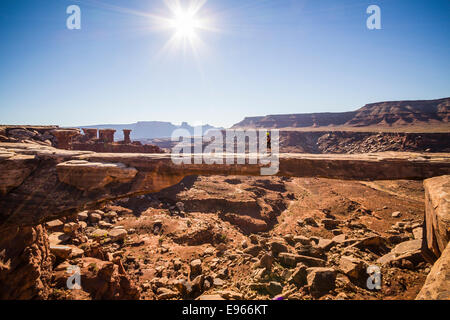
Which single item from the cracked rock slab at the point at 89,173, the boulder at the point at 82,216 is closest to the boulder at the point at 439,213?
the cracked rock slab at the point at 89,173

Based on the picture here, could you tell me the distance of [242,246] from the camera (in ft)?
25.9

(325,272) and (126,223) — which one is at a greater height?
(325,272)

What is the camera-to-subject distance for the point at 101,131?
72.4 ft

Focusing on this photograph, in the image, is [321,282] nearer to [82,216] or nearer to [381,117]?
[82,216]

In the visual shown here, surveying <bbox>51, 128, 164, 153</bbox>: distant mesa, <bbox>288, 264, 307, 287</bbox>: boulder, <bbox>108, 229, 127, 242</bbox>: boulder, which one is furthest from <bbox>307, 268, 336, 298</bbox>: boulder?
<bbox>51, 128, 164, 153</bbox>: distant mesa

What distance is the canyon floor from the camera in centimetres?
435

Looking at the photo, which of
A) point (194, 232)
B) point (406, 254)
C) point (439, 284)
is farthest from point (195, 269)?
point (406, 254)

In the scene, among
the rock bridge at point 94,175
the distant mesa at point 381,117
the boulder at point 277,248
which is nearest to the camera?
the rock bridge at point 94,175

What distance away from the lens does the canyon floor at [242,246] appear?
4.35 meters

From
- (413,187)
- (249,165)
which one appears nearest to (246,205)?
(249,165)

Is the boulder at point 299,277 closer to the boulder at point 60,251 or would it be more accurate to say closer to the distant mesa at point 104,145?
the boulder at point 60,251
